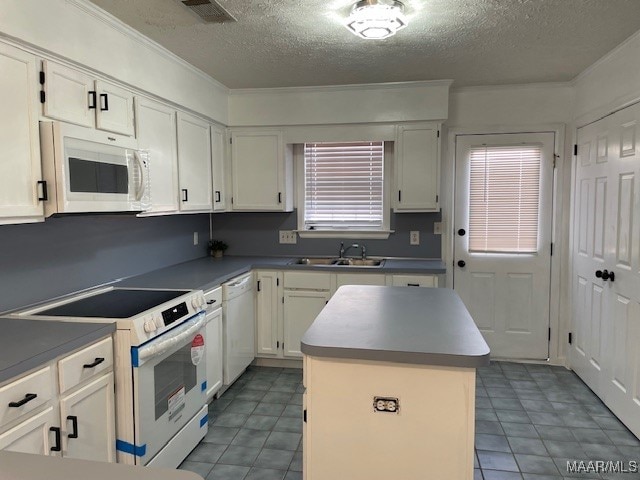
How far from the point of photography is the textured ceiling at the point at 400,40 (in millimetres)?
2334

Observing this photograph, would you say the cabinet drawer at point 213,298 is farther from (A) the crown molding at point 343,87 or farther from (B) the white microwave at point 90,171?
(A) the crown molding at point 343,87

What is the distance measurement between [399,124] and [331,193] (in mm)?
904

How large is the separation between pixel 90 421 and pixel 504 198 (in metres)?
3.49

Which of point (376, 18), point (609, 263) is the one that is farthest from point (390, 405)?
point (609, 263)

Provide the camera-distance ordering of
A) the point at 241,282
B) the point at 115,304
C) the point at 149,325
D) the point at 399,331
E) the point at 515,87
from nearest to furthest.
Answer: the point at 399,331 → the point at 149,325 → the point at 115,304 → the point at 241,282 → the point at 515,87

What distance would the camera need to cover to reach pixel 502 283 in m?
4.04

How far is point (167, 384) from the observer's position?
237 centimetres

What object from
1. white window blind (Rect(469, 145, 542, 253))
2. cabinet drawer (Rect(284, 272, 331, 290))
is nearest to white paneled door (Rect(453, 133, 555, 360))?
white window blind (Rect(469, 145, 542, 253))

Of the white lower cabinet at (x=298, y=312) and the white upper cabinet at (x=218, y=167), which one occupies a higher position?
the white upper cabinet at (x=218, y=167)

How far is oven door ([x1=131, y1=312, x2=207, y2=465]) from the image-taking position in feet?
6.91

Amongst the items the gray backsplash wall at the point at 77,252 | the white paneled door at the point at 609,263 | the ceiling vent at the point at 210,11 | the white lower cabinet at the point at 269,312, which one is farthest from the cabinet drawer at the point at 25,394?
the white paneled door at the point at 609,263

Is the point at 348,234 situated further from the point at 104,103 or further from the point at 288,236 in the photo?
the point at 104,103

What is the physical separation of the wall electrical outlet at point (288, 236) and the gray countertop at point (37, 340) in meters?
2.43

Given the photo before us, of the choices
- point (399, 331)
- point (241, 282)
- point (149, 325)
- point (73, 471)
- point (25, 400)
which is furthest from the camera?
point (241, 282)
